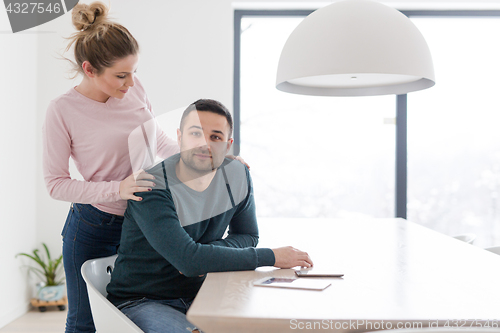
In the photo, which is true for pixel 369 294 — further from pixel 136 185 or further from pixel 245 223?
pixel 136 185

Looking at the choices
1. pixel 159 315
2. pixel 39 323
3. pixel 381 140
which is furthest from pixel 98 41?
pixel 381 140

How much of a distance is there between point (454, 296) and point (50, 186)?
1.29 metres

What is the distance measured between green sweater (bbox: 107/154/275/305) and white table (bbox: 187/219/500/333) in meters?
0.08

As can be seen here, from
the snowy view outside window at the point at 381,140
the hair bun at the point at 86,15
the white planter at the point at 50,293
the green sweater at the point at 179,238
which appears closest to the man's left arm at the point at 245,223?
the green sweater at the point at 179,238

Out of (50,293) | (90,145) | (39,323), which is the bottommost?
(39,323)

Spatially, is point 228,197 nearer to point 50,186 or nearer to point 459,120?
point 50,186

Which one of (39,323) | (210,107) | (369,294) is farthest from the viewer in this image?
(39,323)

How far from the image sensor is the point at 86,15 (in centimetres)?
147

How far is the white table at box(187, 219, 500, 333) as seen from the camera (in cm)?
85

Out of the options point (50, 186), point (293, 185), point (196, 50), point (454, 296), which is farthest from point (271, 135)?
point (454, 296)

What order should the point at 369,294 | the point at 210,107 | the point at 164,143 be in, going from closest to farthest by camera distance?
the point at 369,294 < the point at 210,107 < the point at 164,143

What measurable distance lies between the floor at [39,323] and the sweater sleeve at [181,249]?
1906 mm

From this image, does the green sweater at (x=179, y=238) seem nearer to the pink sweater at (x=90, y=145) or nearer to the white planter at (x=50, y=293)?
the pink sweater at (x=90, y=145)

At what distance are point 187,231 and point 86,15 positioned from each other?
83cm
